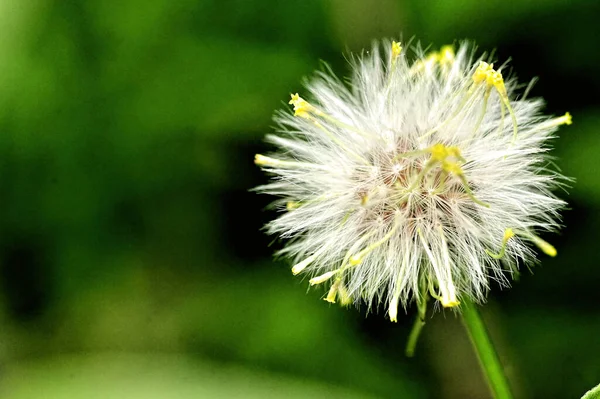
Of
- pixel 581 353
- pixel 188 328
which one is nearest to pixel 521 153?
pixel 581 353

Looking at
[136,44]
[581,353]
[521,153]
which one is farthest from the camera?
[136,44]

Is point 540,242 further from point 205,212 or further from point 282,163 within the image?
point 205,212

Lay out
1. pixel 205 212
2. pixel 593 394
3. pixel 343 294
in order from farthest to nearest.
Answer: pixel 205 212 → pixel 343 294 → pixel 593 394

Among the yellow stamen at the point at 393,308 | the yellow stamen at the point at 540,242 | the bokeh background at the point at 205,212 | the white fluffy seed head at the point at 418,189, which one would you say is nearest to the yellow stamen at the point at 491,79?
the white fluffy seed head at the point at 418,189

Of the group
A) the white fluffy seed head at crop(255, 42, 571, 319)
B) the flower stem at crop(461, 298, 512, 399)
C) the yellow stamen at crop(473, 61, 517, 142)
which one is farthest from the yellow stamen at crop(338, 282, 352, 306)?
the yellow stamen at crop(473, 61, 517, 142)

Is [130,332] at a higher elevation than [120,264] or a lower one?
lower

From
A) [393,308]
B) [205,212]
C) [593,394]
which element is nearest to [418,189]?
[393,308]

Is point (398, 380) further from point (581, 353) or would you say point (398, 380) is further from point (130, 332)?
point (130, 332)
